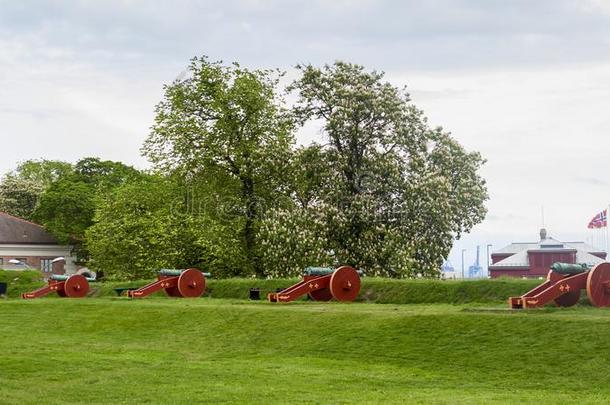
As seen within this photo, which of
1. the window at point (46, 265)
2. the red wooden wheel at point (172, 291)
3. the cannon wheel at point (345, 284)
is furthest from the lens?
the window at point (46, 265)

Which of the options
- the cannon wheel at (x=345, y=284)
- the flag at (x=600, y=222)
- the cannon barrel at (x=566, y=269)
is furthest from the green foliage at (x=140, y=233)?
the cannon barrel at (x=566, y=269)

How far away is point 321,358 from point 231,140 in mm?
33928

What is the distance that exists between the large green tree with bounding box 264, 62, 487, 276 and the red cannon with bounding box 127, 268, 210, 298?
8.56 metres

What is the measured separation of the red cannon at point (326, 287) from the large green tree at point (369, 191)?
13690 millimetres

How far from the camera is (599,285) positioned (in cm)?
2498

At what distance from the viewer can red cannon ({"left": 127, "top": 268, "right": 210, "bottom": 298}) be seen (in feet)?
132

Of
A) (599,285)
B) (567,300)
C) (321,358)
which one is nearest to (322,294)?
(567,300)

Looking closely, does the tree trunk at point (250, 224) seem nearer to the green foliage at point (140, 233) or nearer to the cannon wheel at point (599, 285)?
the green foliage at point (140, 233)

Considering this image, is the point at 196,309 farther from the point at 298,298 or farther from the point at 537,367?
the point at 537,367

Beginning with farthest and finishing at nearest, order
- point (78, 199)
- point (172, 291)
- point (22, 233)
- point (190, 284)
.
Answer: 1. point (22, 233)
2. point (78, 199)
3. point (172, 291)
4. point (190, 284)

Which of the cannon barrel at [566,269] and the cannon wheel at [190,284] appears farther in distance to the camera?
the cannon wheel at [190,284]

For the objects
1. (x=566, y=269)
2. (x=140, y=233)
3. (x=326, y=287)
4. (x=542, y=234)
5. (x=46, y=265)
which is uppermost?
(x=542, y=234)

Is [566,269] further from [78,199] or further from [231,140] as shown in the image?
[78,199]

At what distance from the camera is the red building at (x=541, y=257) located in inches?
3866
